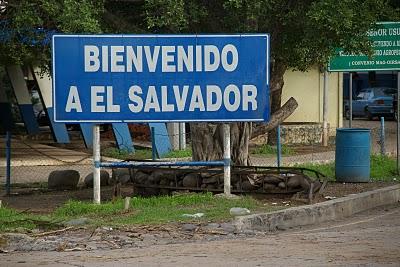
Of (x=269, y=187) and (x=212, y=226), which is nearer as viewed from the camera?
(x=212, y=226)

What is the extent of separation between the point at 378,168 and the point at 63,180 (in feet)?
23.7

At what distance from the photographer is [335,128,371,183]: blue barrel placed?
1805cm

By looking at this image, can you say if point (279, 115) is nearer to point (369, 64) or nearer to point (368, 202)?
point (368, 202)

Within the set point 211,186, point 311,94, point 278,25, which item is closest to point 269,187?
point 211,186

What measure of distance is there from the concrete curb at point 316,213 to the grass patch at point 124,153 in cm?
975

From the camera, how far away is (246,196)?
1480 cm

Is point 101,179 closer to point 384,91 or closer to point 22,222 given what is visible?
point 22,222

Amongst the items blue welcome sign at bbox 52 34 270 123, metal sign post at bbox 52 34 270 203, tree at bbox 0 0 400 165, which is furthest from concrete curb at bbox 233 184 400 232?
tree at bbox 0 0 400 165

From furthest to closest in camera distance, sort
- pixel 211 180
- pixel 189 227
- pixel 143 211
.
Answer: pixel 211 180 < pixel 143 211 < pixel 189 227

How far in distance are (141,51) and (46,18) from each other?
1.75m

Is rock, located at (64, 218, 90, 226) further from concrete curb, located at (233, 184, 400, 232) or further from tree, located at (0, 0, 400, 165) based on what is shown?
tree, located at (0, 0, 400, 165)

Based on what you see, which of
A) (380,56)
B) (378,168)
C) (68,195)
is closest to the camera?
(68,195)

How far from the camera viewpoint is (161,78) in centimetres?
1423

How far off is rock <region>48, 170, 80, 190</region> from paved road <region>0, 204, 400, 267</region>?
280 inches
